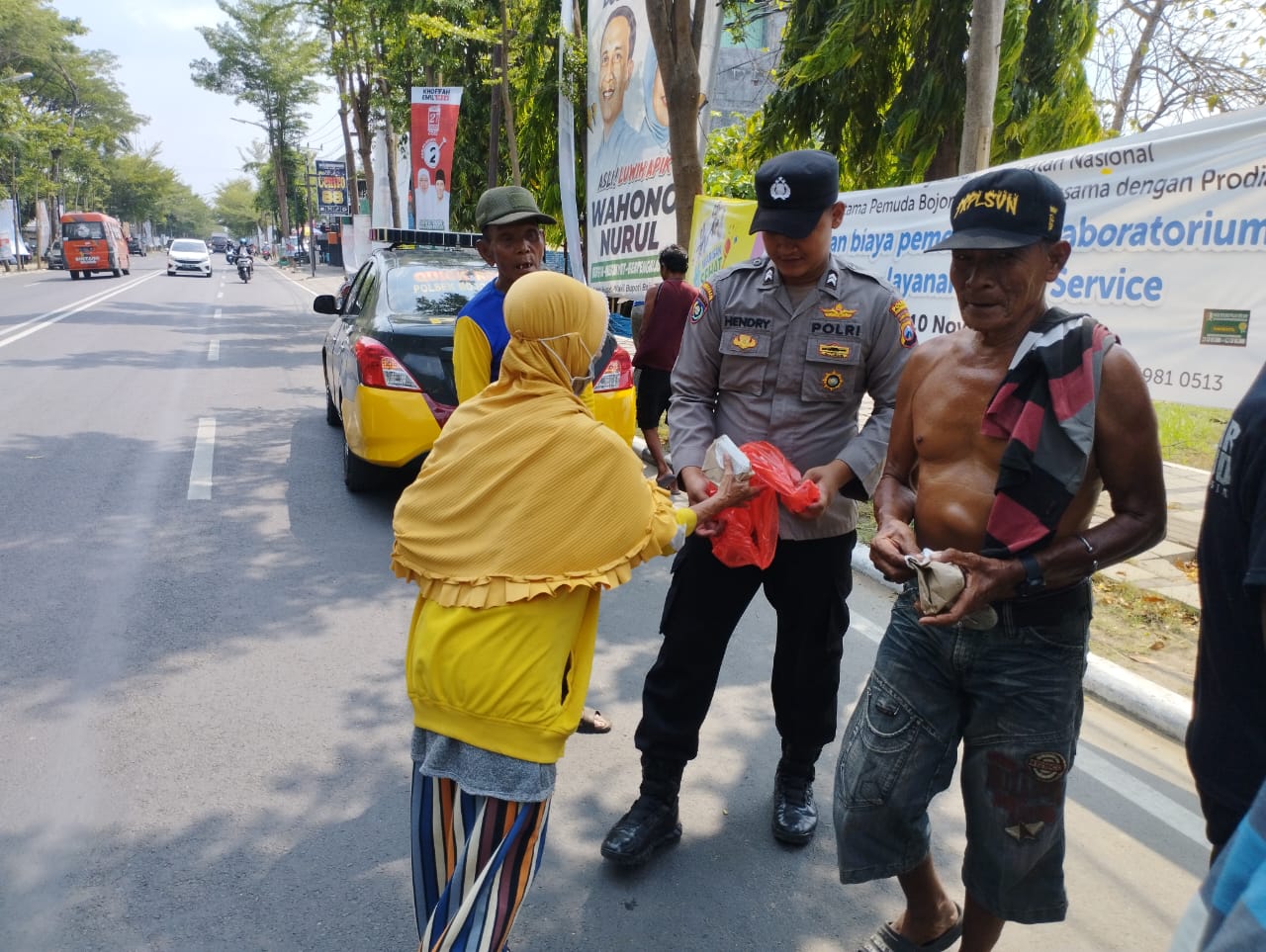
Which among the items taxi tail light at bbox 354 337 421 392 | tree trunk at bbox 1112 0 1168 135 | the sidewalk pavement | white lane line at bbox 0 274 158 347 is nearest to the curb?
the sidewalk pavement

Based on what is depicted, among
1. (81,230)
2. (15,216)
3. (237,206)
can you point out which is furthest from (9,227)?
(237,206)

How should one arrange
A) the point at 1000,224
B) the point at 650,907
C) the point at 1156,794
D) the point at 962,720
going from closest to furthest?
the point at 1000,224, the point at 962,720, the point at 650,907, the point at 1156,794

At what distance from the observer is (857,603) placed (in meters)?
4.91

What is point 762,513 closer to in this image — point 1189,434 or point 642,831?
point 642,831

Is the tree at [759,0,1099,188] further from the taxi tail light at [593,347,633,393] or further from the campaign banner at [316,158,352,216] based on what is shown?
the campaign banner at [316,158,352,216]

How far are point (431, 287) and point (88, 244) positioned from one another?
118ft

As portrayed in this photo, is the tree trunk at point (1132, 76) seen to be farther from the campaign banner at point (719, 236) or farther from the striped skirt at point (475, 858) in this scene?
the striped skirt at point (475, 858)

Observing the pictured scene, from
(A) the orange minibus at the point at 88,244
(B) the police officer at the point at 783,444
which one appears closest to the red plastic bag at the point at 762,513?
(B) the police officer at the point at 783,444

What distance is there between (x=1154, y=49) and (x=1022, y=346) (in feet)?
44.5

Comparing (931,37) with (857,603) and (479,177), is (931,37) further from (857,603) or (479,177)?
(479,177)

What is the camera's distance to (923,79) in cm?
760

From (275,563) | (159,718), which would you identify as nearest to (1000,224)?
(159,718)

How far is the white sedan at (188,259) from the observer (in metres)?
39.9

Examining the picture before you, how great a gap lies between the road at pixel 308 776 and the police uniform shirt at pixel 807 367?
1071 millimetres
